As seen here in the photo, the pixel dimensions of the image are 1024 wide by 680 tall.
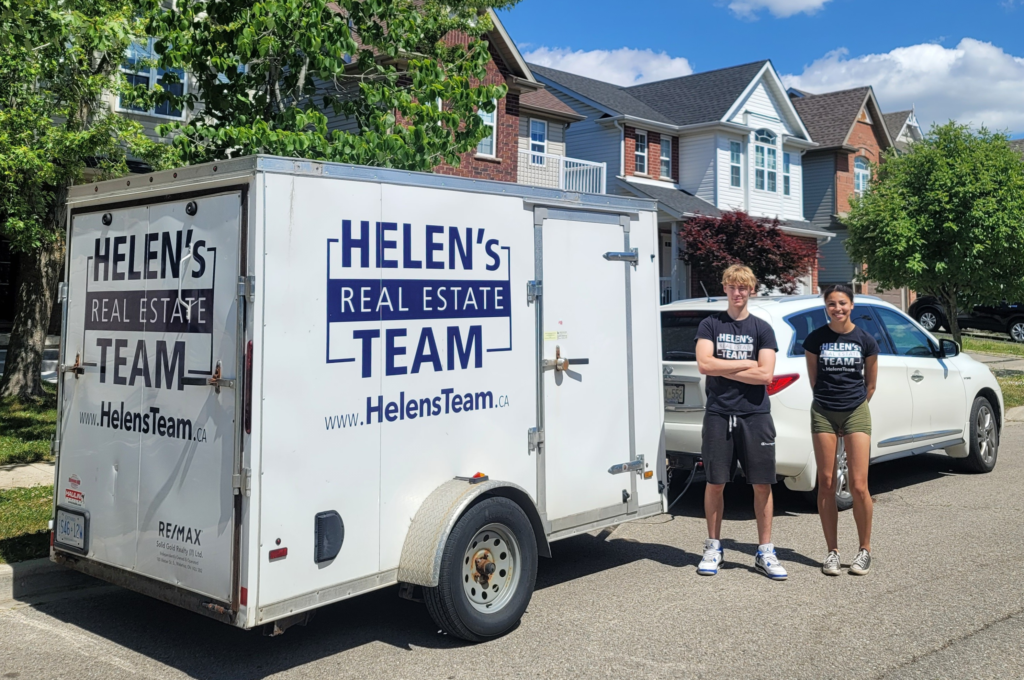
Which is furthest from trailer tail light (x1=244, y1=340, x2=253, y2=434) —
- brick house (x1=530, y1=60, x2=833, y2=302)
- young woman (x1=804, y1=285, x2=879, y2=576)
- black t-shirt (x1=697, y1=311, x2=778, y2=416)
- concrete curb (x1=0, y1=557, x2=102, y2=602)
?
brick house (x1=530, y1=60, x2=833, y2=302)

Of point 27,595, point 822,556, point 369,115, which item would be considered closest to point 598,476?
point 822,556

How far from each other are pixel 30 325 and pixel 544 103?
16.8m

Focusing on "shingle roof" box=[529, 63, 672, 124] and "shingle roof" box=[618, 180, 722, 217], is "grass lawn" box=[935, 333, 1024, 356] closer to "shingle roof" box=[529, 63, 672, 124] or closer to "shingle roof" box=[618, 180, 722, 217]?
"shingle roof" box=[618, 180, 722, 217]

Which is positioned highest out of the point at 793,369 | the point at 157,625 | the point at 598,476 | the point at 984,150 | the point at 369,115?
the point at 984,150

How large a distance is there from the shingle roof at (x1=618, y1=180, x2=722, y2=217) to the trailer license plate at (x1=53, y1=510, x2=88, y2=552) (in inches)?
856

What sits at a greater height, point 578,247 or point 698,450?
point 578,247

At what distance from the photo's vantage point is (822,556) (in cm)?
670

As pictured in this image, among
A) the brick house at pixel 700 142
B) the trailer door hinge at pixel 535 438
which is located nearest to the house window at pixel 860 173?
the brick house at pixel 700 142

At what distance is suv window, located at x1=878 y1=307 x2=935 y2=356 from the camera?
8805mm

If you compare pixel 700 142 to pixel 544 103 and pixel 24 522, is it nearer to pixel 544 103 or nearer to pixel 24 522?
pixel 544 103

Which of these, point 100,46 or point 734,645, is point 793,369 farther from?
point 100,46

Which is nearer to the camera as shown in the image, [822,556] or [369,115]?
[822,556]

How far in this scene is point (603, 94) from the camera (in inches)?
1194

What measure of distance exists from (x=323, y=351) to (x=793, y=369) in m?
4.34
